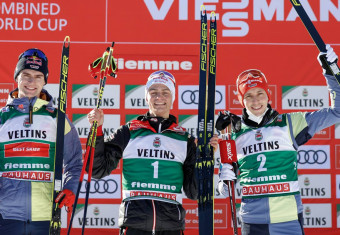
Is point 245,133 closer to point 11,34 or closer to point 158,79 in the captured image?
point 158,79

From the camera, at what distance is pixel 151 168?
9.95 feet

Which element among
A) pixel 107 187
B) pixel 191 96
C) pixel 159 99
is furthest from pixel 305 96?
pixel 159 99

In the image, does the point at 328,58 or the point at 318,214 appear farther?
the point at 318,214

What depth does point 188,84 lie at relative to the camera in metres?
5.41

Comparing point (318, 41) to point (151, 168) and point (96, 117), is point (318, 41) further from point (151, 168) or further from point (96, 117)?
point (96, 117)

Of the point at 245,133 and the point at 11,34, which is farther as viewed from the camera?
the point at 11,34

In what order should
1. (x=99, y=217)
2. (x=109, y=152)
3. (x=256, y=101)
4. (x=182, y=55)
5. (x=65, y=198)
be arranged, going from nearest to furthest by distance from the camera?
(x=65, y=198) → (x=109, y=152) → (x=256, y=101) → (x=99, y=217) → (x=182, y=55)

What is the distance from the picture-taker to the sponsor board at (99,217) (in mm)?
5277

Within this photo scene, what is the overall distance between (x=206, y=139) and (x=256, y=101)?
43cm

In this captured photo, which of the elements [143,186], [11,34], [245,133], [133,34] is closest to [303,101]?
[133,34]

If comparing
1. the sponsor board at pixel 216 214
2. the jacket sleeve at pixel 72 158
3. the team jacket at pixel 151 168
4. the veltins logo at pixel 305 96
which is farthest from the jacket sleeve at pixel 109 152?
the veltins logo at pixel 305 96

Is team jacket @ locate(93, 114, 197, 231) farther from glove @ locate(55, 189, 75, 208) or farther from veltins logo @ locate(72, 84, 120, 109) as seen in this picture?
veltins logo @ locate(72, 84, 120, 109)

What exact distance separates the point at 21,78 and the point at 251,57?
2906 mm

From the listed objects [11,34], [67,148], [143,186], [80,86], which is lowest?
[143,186]
